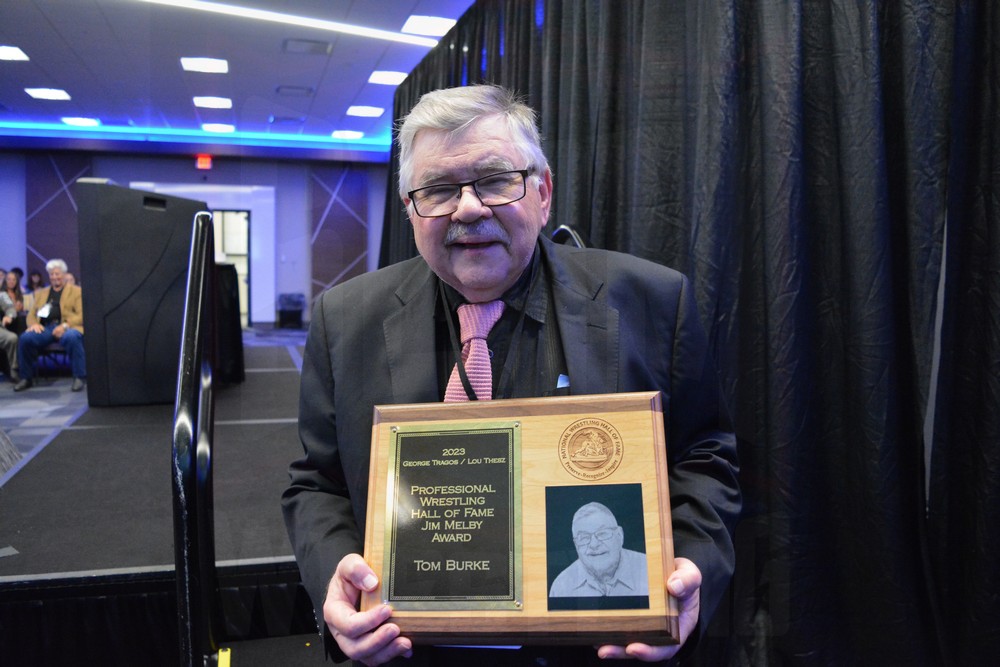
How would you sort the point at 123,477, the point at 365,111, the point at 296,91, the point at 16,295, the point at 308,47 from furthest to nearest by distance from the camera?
the point at 123,477 → the point at 308,47 → the point at 296,91 → the point at 16,295 → the point at 365,111

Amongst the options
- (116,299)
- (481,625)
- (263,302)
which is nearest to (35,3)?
(263,302)

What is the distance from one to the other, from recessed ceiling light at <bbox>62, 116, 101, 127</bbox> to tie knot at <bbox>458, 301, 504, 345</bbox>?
→ 152cm

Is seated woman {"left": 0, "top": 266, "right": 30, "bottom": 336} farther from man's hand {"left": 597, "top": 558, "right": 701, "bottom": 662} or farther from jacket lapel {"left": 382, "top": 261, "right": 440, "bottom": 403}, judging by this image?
man's hand {"left": 597, "top": 558, "right": 701, "bottom": 662}

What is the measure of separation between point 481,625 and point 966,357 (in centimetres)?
136

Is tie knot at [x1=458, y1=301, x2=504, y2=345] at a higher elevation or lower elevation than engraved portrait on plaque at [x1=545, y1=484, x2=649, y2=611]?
higher

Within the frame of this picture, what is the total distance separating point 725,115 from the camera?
73.3 inches

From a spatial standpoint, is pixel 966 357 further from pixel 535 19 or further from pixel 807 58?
pixel 535 19

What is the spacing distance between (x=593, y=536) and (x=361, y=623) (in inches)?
12.3

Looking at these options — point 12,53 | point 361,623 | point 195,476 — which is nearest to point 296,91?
point 12,53

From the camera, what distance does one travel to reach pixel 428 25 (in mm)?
2277

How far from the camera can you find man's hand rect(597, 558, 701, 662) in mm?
833

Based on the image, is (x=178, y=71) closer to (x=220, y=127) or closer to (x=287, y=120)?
(x=220, y=127)

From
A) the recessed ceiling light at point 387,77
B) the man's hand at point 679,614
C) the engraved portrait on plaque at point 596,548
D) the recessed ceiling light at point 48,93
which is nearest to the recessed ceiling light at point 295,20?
the recessed ceiling light at point 387,77

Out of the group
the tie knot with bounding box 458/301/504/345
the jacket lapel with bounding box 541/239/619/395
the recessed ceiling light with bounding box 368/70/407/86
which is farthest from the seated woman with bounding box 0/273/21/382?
the jacket lapel with bounding box 541/239/619/395
